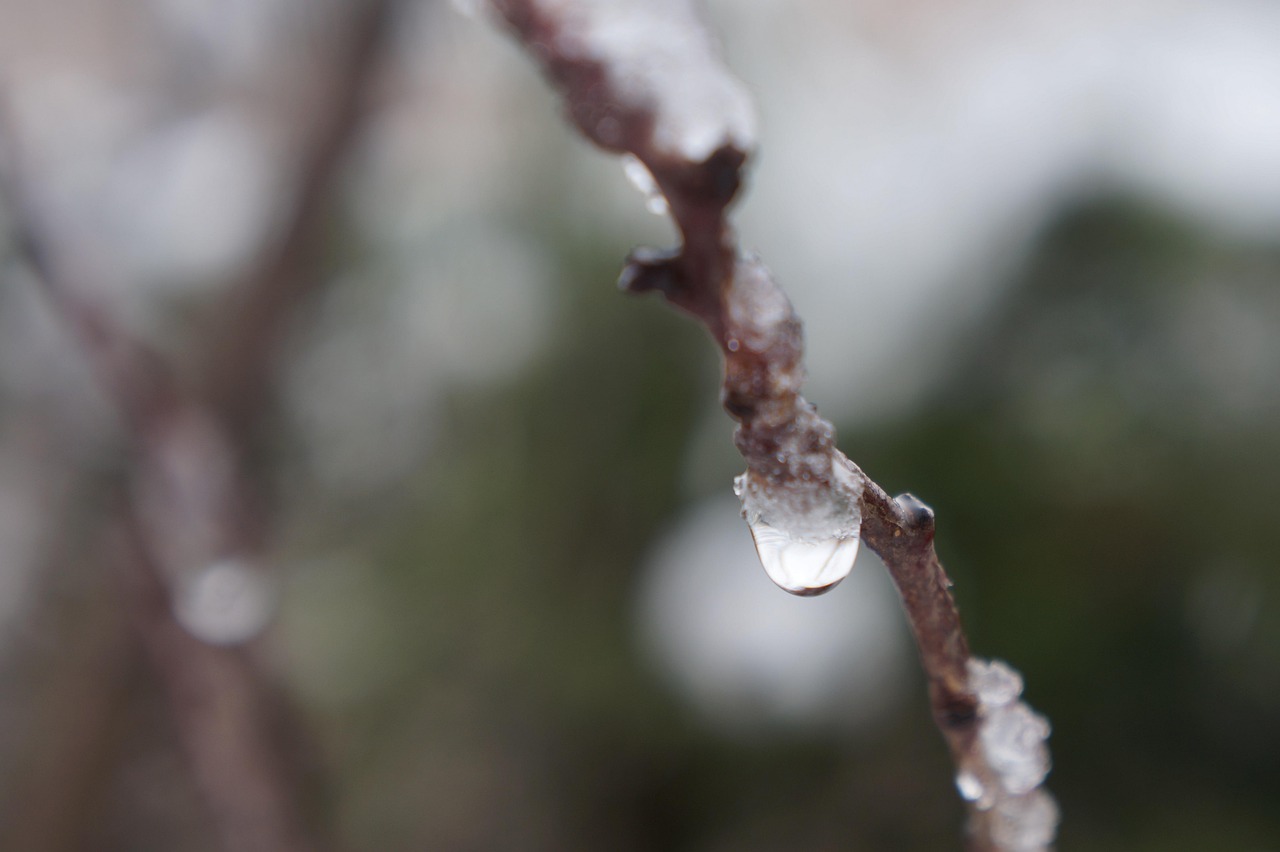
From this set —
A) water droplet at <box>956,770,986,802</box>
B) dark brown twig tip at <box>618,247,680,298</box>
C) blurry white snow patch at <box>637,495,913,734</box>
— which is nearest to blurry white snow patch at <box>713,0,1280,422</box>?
blurry white snow patch at <box>637,495,913,734</box>

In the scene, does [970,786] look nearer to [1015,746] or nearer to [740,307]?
[1015,746]

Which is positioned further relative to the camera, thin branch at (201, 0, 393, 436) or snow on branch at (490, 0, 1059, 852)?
thin branch at (201, 0, 393, 436)

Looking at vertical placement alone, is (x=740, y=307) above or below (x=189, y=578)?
above

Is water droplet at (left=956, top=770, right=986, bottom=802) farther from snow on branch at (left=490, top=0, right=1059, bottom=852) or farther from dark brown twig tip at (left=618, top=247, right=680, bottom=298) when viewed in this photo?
dark brown twig tip at (left=618, top=247, right=680, bottom=298)

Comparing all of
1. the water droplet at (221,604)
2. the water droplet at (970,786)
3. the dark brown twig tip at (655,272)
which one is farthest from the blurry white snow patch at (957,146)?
the dark brown twig tip at (655,272)

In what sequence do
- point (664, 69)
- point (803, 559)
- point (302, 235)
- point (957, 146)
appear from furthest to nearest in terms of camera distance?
point (957, 146) → point (302, 235) → point (803, 559) → point (664, 69)

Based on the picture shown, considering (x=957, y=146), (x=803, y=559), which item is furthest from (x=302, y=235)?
(x=803, y=559)
